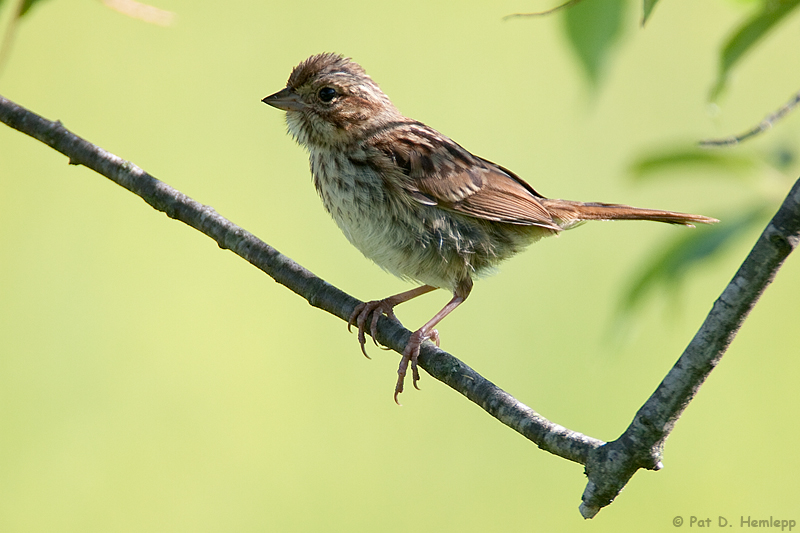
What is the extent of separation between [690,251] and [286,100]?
1371 mm

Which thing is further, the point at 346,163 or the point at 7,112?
the point at 346,163

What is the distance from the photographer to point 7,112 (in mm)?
1872

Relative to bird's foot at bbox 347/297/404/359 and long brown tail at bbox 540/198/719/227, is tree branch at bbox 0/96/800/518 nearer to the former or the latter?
bird's foot at bbox 347/297/404/359

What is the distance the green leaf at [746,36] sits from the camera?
141cm

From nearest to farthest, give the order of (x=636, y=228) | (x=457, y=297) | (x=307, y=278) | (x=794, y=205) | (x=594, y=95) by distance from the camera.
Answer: (x=794, y=205) < (x=594, y=95) < (x=307, y=278) < (x=457, y=297) < (x=636, y=228)

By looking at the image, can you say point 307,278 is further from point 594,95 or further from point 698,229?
point 698,229

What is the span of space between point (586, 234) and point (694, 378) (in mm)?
4220

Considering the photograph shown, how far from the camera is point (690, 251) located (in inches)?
76.0

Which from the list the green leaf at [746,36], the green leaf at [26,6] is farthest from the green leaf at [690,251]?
the green leaf at [26,6]

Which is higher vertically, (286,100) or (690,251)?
(286,100)

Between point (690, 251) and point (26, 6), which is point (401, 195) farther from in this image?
point (26, 6)

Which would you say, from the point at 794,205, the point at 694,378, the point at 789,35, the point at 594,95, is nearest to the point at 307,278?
the point at 594,95

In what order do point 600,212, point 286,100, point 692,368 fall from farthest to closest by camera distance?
point 600,212 < point 286,100 < point 692,368

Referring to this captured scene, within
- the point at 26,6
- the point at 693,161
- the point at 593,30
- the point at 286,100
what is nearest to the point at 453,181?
the point at 286,100
